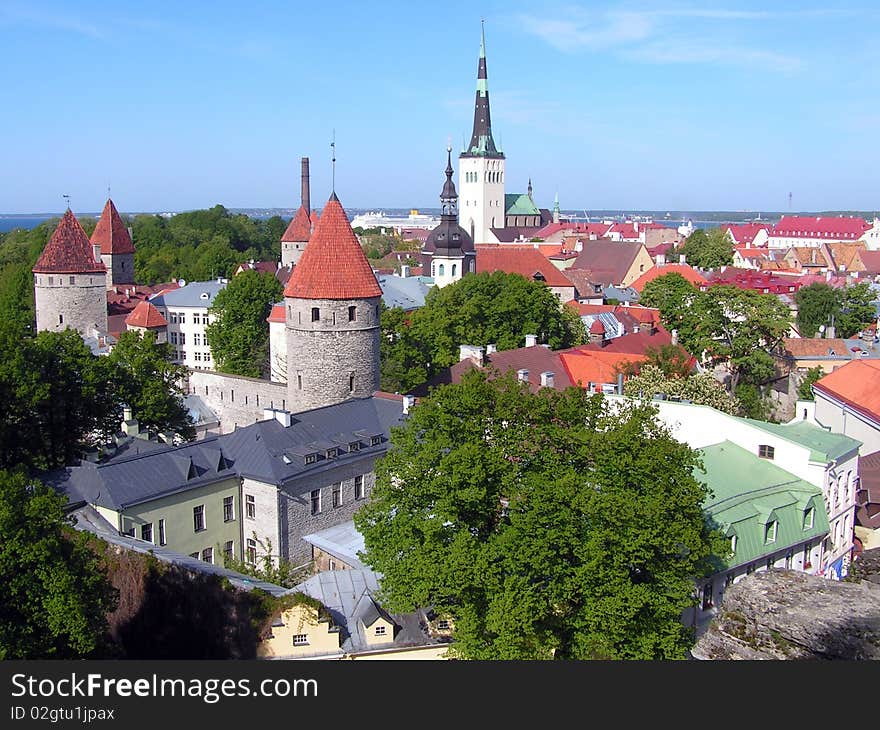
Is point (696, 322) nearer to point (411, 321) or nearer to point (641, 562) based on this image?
point (411, 321)

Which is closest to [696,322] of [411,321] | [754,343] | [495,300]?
[754,343]

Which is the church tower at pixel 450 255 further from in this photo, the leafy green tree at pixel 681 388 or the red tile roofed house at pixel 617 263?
the leafy green tree at pixel 681 388

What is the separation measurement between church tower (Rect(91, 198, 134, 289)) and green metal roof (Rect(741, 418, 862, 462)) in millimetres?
49544

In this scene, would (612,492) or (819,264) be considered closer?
(612,492)

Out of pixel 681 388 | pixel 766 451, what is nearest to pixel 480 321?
pixel 681 388

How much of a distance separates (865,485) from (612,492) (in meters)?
14.2

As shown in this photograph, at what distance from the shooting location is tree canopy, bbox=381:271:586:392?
4028cm

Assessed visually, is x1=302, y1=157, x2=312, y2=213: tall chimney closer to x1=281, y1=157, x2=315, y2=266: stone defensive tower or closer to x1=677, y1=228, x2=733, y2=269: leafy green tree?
x1=281, y1=157, x2=315, y2=266: stone defensive tower

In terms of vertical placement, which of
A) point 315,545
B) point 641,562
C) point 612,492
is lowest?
point 315,545

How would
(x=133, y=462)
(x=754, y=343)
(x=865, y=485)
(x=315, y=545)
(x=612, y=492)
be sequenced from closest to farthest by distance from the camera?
1. (x=612, y=492)
2. (x=133, y=462)
3. (x=315, y=545)
4. (x=865, y=485)
5. (x=754, y=343)

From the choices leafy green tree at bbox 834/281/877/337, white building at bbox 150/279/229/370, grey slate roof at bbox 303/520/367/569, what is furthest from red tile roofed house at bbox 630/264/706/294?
grey slate roof at bbox 303/520/367/569

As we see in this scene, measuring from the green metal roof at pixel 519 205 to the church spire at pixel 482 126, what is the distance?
11.2 m

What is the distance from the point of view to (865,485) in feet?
89.7

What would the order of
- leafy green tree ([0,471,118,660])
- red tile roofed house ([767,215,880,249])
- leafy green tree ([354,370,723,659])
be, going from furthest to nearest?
red tile roofed house ([767,215,880,249])
leafy green tree ([354,370,723,659])
leafy green tree ([0,471,118,660])
